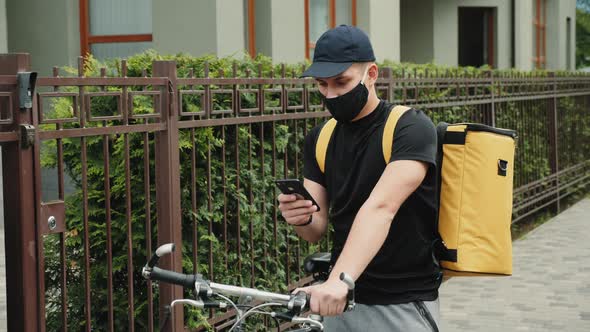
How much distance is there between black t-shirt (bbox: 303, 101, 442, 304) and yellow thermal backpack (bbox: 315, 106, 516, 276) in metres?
0.07

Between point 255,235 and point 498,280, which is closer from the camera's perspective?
point 255,235

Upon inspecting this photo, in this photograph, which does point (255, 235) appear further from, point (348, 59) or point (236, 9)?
point (236, 9)

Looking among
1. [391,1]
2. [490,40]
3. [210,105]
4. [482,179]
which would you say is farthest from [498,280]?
[490,40]

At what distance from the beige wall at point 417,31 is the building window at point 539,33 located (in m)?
6.92

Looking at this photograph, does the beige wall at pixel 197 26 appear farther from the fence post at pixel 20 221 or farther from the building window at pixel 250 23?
the fence post at pixel 20 221

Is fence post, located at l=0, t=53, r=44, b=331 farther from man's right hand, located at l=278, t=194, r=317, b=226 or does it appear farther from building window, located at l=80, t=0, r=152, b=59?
building window, located at l=80, t=0, r=152, b=59

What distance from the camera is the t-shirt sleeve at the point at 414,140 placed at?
3.45 m

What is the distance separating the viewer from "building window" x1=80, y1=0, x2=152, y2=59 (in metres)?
12.3

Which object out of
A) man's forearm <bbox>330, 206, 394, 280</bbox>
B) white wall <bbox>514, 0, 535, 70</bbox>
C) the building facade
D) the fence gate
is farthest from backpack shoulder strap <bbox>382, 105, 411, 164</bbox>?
white wall <bbox>514, 0, 535, 70</bbox>

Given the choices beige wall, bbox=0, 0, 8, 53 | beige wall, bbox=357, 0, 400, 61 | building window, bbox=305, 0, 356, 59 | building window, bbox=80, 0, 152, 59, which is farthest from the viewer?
beige wall, bbox=357, 0, 400, 61

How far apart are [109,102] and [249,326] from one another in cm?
169

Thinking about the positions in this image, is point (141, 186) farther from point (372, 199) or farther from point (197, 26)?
point (197, 26)

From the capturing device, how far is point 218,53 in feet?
38.0

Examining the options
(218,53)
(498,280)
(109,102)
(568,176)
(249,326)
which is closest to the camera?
(109,102)
